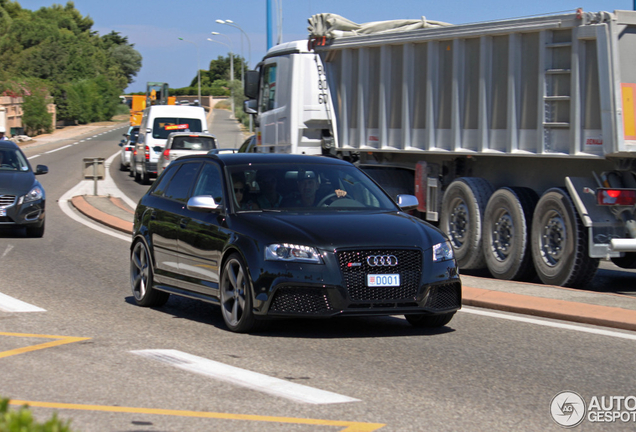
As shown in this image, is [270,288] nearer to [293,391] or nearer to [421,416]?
[293,391]

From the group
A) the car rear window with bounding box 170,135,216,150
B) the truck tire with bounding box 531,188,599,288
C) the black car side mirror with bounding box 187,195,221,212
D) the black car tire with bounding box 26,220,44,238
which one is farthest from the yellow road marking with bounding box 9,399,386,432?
the car rear window with bounding box 170,135,216,150

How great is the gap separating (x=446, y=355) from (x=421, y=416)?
189 centimetres

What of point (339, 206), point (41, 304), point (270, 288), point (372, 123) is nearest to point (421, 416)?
point (270, 288)

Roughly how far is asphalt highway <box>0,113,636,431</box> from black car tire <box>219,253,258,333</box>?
0.14 meters

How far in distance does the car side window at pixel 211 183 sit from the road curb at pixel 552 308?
2847mm

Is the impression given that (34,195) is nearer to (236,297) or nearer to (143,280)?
(143,280)

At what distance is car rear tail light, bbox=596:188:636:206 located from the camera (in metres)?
10.5

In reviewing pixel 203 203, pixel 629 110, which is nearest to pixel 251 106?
pixel 629 110

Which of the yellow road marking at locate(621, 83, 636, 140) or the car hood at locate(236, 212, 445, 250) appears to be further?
the yellow road marking at locate(621, 83, 636, 140)

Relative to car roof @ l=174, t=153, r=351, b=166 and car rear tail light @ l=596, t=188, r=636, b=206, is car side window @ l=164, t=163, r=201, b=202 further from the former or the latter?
car rear tail light @ l=596, t=188, r=636, b=206

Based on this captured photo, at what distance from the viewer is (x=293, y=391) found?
5.83 meters

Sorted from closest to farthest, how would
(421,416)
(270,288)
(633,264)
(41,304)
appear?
(421,416) < (270,288) < (41,304) < (633,264)

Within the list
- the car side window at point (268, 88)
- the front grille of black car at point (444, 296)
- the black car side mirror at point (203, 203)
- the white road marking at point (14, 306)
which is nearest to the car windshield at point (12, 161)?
the car side window at point (268, 88)

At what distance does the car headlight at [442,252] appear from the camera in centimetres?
782
